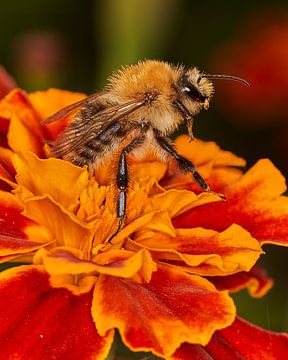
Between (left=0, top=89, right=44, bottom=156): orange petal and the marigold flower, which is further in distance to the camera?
(left=0, top=89, right=44, bottom=156): orange petal

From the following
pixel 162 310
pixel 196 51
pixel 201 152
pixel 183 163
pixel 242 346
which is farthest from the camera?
pixel 196 51

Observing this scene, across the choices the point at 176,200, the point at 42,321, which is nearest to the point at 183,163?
the point at 176,200

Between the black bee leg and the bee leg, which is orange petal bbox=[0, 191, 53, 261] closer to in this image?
the black bee leg

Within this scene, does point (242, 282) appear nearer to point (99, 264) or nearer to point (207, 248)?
point (207, 248)

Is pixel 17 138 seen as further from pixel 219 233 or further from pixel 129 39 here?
pixel 129 39

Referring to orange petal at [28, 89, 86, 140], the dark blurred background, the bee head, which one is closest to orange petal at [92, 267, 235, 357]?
the bee head

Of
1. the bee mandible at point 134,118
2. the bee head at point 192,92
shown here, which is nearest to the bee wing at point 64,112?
the bee mandible at point 134,118

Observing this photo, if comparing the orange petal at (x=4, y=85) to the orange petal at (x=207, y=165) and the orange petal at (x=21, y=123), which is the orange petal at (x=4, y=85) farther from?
the orange petal at (x=207, y=165)

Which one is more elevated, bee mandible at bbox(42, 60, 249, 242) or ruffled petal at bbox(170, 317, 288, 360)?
bee mandible at bbox(42, 60, 249, 242)
